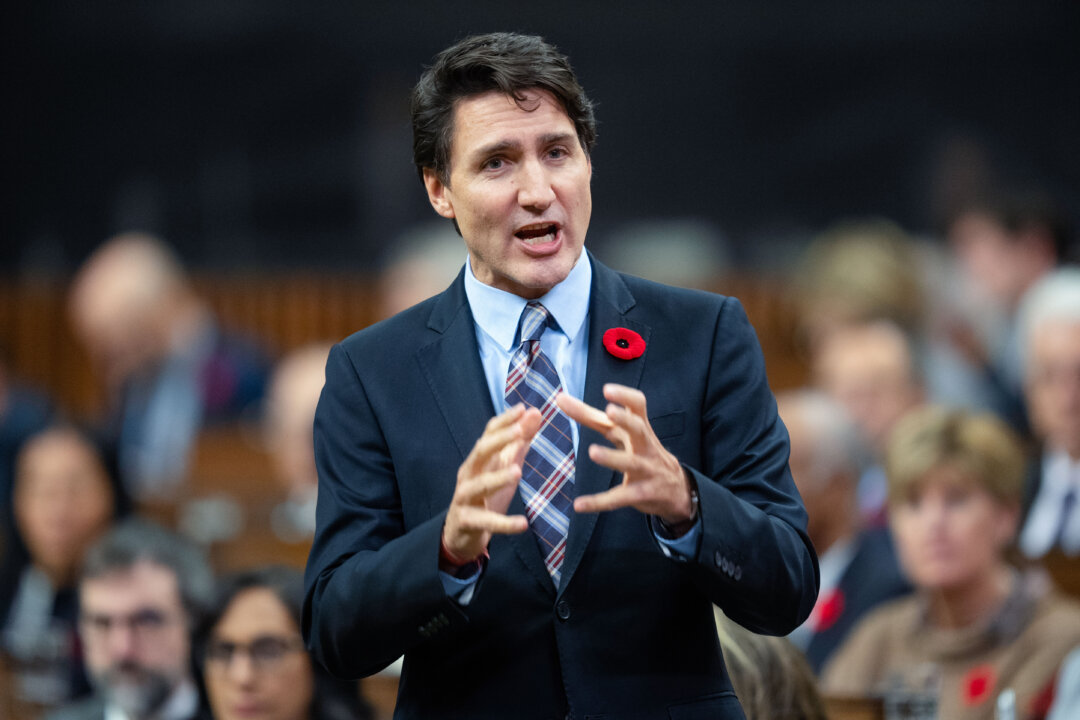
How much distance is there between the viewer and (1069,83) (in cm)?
978

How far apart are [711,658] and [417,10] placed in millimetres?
8898

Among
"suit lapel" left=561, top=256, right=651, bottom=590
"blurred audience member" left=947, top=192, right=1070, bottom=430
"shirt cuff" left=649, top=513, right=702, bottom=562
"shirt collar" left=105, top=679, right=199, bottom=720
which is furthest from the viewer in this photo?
"blurred audience member" left=947, top=192, right=1070, bottom=430

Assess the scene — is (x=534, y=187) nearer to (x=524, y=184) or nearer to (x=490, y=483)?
(x=524, y=184)

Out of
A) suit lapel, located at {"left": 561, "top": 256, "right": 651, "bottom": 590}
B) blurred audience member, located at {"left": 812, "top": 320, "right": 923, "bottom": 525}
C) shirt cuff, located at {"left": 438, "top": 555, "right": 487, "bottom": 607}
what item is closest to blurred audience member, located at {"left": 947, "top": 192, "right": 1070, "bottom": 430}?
blurred audience member, located at {"left": 812, "top": 320, "right": 923, "bottom": 525}

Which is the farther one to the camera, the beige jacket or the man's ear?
the beige jacket

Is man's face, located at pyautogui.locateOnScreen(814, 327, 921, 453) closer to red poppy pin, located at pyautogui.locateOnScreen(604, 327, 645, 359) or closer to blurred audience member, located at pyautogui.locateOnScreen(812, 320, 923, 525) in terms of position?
blurred audience member, located at pyautogui.locateOnScreen(812, 320, 923, 525)

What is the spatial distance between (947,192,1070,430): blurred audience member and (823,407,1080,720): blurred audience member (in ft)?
5.96

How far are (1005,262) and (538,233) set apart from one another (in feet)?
14.5

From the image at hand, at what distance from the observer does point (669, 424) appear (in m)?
1.97

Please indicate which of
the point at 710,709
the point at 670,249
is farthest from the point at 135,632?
the point at 670,249

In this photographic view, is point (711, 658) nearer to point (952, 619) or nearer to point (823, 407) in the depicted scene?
point (952, 619)

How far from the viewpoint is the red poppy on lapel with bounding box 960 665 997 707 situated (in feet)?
11.5

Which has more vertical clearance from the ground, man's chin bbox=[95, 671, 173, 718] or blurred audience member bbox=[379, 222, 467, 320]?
blurred audience member bbox=[379, 222, 467, 320]

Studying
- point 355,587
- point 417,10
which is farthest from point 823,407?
point 417,10
